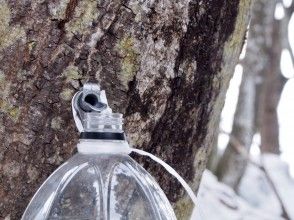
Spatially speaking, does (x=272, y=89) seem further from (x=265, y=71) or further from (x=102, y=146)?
(x=102, y=146)

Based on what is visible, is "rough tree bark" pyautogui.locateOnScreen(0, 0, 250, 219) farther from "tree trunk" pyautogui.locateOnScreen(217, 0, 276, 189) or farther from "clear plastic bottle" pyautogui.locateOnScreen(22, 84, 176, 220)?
"tree trunk" pyautogui.locateOnScreen(217, 0, 276, 189)

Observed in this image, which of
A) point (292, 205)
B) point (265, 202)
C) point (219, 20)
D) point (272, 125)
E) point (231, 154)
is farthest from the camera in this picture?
point (272, 125)

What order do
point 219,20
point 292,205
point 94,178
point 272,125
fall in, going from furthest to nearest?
point 272,125 < point 292,205 < point 219,20 < point 94,178

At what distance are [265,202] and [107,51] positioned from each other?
3.72 m

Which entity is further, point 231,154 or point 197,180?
point 231,154

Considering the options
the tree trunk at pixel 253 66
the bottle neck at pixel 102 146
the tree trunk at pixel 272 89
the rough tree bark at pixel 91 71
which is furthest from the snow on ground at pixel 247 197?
the tree trunk at pixel 272 89

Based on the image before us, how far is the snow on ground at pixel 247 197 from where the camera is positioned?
8.04 ft

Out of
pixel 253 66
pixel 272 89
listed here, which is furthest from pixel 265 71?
pixel 272 89

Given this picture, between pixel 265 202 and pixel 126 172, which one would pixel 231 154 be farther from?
pixel 126 172

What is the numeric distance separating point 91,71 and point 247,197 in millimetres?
4108

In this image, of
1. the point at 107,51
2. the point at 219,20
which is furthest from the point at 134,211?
the point at 219,20

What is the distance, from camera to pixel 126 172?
2.57ft

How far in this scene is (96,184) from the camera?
0.75 metres

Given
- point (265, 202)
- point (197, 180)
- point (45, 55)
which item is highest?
point (45, 55)
